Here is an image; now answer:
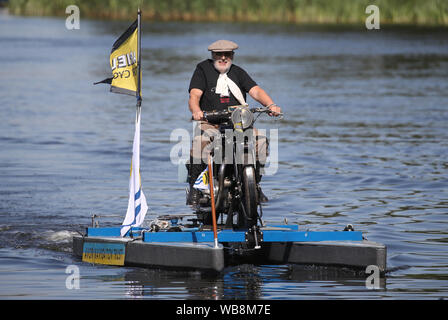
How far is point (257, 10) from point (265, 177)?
5896 centimetres

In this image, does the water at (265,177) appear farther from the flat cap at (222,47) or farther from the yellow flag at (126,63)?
the flat cap at (222,47)

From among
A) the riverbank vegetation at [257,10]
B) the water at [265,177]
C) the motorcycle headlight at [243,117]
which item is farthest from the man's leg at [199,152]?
the riverbank vegetation at [257,10]

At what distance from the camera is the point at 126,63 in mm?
10938

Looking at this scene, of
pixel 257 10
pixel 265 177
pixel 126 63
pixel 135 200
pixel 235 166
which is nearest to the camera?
pixel 235 166

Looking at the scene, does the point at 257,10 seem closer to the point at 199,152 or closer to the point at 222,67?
the point at 222,67

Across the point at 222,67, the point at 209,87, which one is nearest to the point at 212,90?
the point at 209,87

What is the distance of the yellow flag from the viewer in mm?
10828

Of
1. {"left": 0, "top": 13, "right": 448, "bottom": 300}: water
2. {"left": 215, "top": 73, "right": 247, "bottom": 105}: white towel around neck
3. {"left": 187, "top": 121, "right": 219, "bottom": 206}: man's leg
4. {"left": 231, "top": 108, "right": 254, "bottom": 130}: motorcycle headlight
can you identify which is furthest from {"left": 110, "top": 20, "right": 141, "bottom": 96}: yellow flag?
{"left": 0, "top": 13, "right": 448, "bottom": 300}: water

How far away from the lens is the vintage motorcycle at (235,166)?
10219 millimetres

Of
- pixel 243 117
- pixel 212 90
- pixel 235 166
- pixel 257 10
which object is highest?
pixel 257 10

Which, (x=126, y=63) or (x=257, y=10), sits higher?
(x=126, y=63)

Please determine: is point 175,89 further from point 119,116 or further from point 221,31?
point 221,31

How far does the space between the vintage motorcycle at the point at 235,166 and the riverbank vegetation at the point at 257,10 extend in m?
54.0
